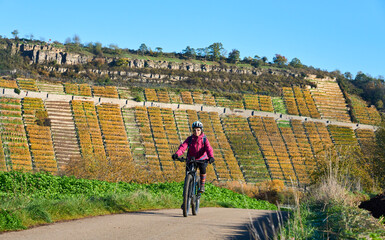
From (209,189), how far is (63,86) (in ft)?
227

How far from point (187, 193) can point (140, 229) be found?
2.48 meters

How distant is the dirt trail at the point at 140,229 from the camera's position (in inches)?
298

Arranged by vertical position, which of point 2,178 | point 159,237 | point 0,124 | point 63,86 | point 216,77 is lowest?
point 159,237

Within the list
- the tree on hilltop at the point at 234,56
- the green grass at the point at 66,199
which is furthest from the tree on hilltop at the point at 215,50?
the green grass at the point at 66,199

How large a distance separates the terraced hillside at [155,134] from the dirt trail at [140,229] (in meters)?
50.1

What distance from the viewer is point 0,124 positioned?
2648 inches

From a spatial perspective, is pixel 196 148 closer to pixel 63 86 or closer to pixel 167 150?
pixel 167 150

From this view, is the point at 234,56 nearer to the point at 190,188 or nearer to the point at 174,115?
the point at 174,115

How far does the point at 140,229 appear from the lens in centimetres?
844

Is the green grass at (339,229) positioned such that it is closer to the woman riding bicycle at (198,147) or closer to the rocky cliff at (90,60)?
the woman riding bicycle at (198,147)

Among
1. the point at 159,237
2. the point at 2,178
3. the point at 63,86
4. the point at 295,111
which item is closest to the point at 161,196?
the point at 2,178

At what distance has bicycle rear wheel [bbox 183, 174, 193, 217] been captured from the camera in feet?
34.9

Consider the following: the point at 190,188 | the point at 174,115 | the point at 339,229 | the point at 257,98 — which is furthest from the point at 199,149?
the point at 257,98

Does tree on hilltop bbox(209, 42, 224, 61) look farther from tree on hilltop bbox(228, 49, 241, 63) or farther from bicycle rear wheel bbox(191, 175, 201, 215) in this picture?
bicycle rear wheel bbox(191, 175, 201, 215)
